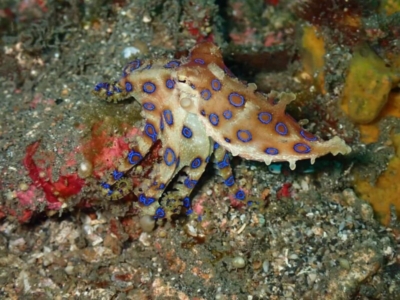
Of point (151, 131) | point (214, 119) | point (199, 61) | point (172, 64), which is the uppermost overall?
point (199, 61)

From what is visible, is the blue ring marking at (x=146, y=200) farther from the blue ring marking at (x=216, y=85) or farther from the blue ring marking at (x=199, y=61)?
the blue ring marking at (x=199, y=61)

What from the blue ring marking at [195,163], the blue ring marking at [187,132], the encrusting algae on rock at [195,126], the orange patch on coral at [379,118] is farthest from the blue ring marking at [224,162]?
the orange patch on coral at [379,118]

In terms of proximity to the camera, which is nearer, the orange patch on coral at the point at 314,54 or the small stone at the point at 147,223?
the small stone at the point at 147,223

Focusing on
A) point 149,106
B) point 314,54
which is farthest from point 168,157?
point 314,54

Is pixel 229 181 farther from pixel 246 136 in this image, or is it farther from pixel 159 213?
pixel 246 136

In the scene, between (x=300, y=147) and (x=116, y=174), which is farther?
(x=116, y=174)

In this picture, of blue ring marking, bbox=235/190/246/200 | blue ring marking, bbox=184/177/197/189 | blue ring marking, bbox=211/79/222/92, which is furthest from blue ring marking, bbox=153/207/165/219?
blue ring marking, bbox=211/79/222/92
